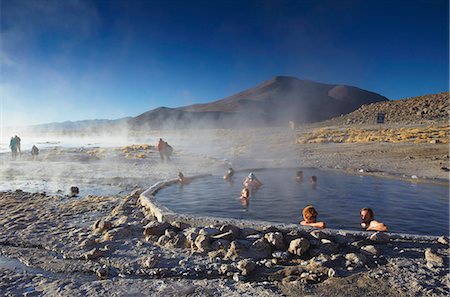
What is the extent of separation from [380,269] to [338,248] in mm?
520

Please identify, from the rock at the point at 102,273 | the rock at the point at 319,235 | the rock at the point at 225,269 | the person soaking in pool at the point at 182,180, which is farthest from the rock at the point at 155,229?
the person soaking in pool at the point at 182,180

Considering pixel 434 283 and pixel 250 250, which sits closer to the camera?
pixel 434 283

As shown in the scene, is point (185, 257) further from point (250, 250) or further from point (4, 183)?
point (4, 183)

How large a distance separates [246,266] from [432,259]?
179 centimetres

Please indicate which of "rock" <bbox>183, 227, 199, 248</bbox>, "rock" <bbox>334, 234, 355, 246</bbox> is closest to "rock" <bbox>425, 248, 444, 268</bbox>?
"rock" <bbox>334, 234, 355, 246</bbox>

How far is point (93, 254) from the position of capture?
3.80 meters

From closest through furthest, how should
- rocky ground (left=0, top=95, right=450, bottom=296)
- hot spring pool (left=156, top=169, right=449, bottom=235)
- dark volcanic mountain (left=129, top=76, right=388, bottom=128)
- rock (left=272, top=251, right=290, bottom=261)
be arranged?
rocky ground (left=0, top=95, right=450, bottom=296)
rock (left=272, top=251, right=290, bottom=261)
hot spring pool (left=156, top=169, right=449, bottom=235)
dark volcanic mountain (left=129, top=76, right=388, bottom=128)

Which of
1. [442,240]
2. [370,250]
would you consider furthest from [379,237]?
[442,240]

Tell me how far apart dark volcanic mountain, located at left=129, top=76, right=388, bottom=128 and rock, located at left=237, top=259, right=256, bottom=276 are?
263ft

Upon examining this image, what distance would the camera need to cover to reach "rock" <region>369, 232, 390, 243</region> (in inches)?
144

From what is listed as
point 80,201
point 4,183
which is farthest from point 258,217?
point 4,183

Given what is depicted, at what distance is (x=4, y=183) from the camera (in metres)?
10.5

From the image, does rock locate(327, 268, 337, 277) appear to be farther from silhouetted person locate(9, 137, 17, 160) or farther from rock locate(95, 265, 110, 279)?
silhouetted person locate(9, 137, 17, 160)

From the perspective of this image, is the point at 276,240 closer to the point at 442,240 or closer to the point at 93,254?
the point at 442,240
